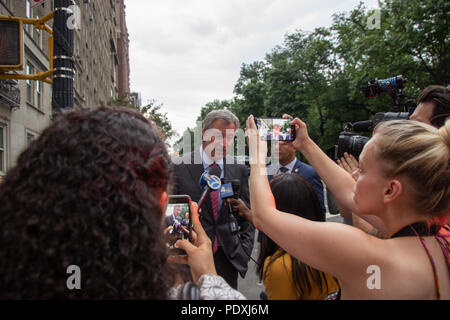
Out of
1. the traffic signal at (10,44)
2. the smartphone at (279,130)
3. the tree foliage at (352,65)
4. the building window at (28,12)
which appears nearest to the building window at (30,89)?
the building window at (28,12)

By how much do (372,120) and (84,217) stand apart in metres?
3.06

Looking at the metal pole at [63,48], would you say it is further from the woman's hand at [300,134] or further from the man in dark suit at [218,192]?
the woman's hand at [300,134]

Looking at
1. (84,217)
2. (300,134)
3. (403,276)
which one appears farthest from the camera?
(300,134)

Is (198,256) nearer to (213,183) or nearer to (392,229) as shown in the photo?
(392,229)

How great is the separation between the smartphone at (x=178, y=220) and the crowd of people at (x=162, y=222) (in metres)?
0.04

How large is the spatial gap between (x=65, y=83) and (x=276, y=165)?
2717mm

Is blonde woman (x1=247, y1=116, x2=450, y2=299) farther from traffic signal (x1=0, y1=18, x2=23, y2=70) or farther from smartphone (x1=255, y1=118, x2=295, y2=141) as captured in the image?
traffic signal (x1=0, y1=18, x2=23, y2=70)

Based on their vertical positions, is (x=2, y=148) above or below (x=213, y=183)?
above

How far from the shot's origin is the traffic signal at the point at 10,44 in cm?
482

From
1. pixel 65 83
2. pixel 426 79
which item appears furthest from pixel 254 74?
pixel 65 83

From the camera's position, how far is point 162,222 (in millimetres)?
987

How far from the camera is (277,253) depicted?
1924 mm

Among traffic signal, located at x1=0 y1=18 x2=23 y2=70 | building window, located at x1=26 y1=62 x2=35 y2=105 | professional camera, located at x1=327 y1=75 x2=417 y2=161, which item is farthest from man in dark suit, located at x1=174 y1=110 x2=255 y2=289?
building window, located at x1=26 y1=62 x2=35 y2=105

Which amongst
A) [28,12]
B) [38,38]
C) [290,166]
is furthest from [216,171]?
[38,38]
